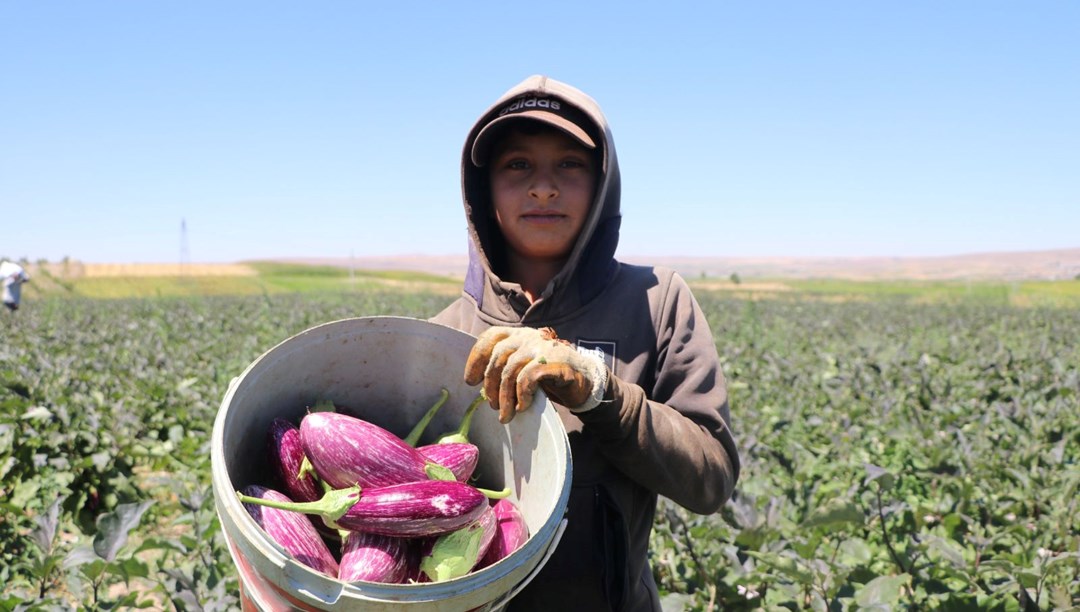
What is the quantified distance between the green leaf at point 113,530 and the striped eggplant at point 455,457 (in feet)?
2.84

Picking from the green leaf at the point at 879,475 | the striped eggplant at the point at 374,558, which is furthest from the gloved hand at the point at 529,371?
the green leaf at the point at 879,475

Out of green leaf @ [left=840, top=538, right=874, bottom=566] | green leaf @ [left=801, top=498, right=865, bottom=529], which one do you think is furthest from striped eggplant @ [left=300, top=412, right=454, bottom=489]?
green leaf @ [left=840, top=538, right=874, bottom=566]

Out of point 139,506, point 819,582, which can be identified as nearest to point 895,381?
point 819,582

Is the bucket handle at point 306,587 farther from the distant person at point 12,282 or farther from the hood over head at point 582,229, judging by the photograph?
the distant person at point 12,282

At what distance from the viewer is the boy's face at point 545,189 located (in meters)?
1.69

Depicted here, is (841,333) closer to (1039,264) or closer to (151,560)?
(151,560)

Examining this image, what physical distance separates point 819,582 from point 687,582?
78cm

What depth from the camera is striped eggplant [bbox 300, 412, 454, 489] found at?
4.03 feet

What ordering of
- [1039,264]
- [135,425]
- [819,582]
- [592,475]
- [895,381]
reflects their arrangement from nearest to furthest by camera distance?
[592,475], [819,582], [135,425], [895,381], [1039,264]

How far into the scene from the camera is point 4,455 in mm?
3678

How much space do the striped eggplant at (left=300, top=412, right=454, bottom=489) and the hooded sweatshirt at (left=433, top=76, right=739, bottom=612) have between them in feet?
1.11

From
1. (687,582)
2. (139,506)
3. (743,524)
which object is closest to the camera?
(139,506)

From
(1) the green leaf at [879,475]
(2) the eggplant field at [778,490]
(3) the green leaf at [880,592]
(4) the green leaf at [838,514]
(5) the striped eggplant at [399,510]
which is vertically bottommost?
(2) the eggplant field at [778,490]

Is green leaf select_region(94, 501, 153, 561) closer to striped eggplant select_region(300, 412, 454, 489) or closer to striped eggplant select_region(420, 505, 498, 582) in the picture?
striped eggplant select_region(300, 412, 454, 489)
